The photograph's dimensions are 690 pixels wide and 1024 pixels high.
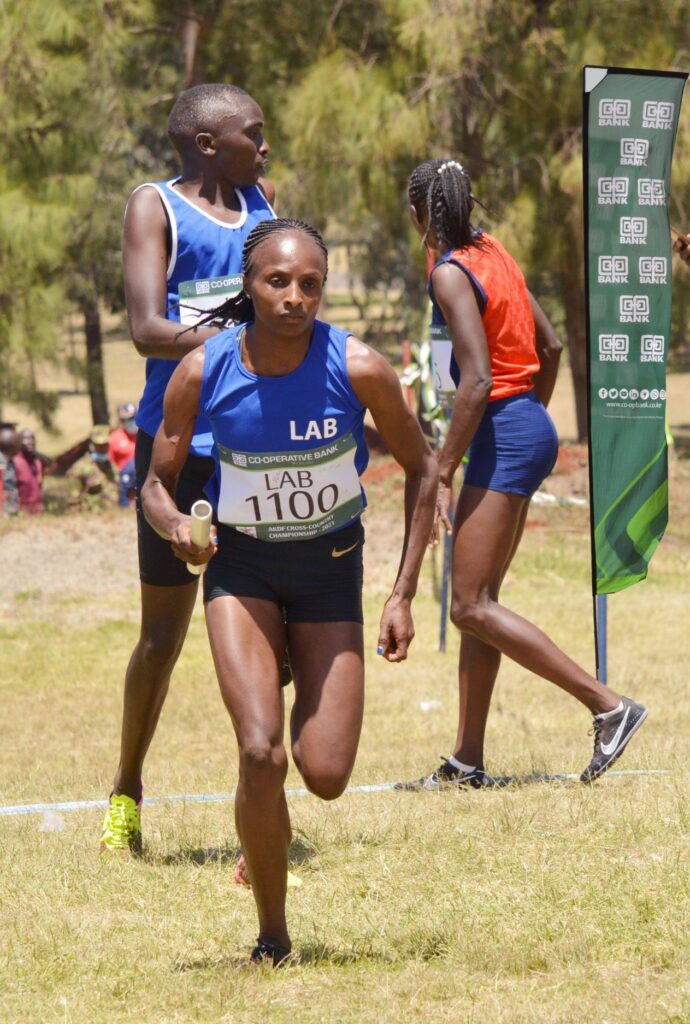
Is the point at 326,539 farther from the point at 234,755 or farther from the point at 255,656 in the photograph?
the point at 234,755

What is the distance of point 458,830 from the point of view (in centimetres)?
496

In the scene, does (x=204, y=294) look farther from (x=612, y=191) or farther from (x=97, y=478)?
(x=97, y=478)

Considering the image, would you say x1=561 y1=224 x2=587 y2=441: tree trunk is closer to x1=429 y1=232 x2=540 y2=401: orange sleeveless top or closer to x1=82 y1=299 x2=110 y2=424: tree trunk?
x1=82 y1=299 x2=110 y2=424: tree trunk

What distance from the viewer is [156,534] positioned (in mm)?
4840

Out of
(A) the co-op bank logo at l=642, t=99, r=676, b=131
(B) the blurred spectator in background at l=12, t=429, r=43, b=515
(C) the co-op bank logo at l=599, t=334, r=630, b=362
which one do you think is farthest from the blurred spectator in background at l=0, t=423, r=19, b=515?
(A) the co-op bank logo at l=642, t=99, r=676, b=131

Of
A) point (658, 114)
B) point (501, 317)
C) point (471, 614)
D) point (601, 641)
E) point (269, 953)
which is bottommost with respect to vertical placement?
point (601, 641)

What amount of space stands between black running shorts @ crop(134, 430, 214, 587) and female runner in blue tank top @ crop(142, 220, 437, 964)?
633 millimetres

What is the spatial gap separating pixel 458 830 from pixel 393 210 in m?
15.0

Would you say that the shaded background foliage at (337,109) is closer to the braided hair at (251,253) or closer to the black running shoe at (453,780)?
the black running shoe at (453,780)

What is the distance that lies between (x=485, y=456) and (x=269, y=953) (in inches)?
98.6

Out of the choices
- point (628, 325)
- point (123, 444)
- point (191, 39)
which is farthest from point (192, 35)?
point (628, 325)

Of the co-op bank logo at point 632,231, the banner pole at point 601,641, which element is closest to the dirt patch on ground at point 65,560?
the banner pole at point 601,641

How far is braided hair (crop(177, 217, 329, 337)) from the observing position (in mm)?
4117

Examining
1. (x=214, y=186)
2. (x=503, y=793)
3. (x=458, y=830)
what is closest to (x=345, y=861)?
(x=458, y=830)
